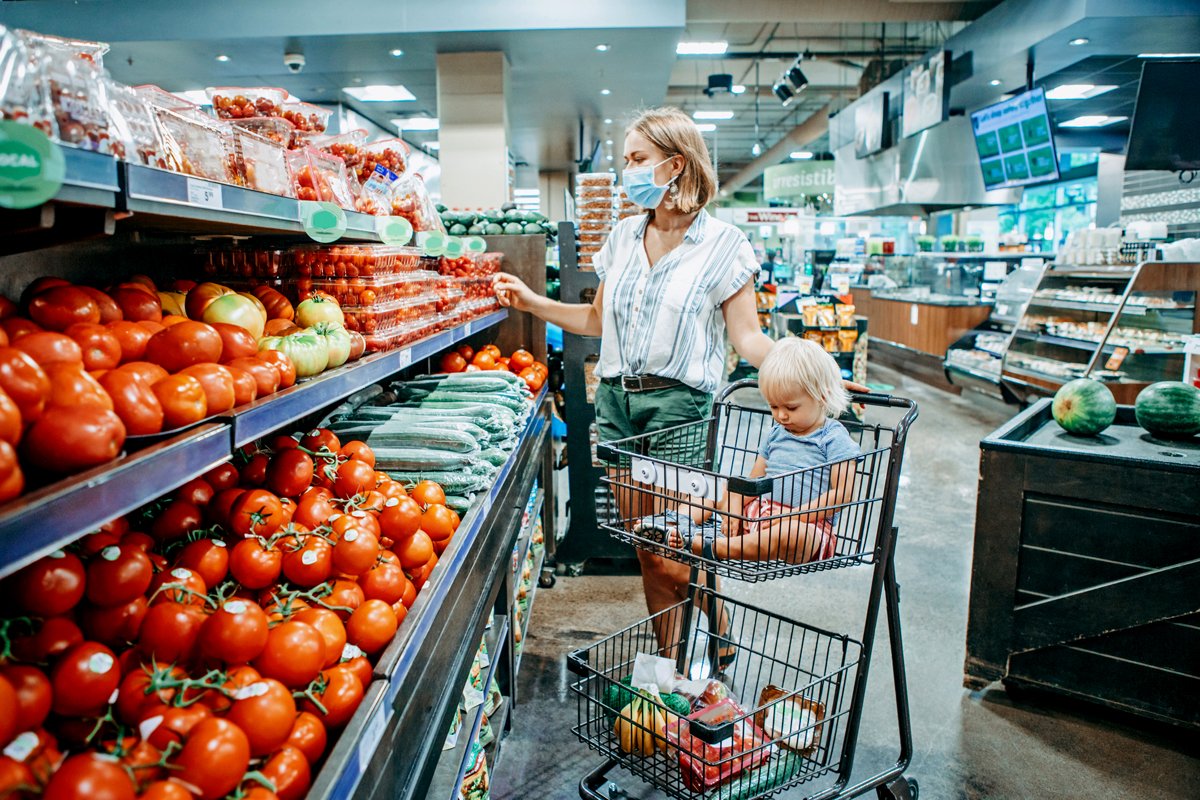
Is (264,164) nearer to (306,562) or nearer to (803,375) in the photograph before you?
(306,562)

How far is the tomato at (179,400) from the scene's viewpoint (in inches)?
44.8

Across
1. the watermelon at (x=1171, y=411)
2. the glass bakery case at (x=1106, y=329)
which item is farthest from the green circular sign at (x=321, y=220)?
the glass bakery case at (x=1106, y=329)

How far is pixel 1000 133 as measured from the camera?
9797 mm

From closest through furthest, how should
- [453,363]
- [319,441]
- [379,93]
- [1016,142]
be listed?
[319,441] → [453,363] → [1016,142] → [379,93]

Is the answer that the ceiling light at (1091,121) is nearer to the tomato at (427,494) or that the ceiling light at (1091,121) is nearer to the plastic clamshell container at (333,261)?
the plastic clamshell container at (333,261)

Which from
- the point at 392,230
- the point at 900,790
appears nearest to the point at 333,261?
the point at 392,230

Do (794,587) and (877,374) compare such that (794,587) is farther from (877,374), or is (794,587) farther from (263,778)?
(877,374)

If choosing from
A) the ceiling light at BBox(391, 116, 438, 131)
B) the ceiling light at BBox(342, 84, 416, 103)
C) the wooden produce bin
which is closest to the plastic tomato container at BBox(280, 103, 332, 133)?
the wooden produce bin

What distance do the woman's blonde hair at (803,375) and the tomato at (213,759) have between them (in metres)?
1.36

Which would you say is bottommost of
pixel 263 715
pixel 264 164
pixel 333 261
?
pixel 263 715

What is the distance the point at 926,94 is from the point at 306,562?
986cm

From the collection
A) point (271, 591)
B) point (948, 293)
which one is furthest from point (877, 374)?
point (271, 591)

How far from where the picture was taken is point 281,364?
1512 mm

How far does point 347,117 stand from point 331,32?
12.3 feet
